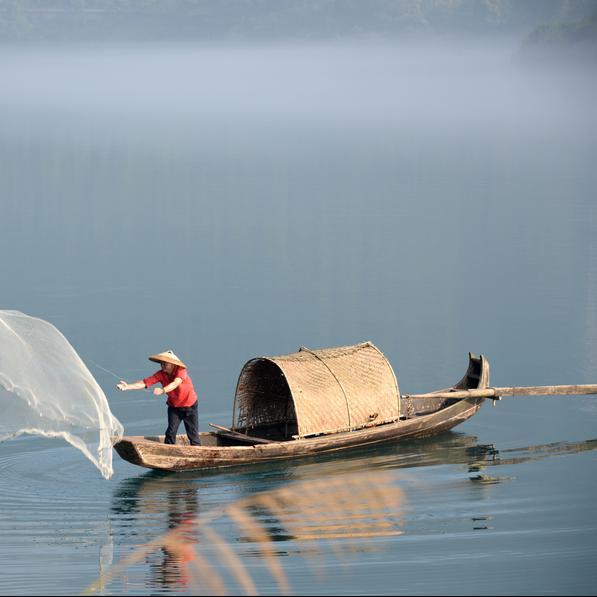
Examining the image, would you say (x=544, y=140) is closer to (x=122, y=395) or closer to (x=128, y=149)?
(x=128, y=149)

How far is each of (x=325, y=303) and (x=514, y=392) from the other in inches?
335

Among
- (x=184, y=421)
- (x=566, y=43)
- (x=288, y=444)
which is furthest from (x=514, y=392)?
(x=566, y=43)

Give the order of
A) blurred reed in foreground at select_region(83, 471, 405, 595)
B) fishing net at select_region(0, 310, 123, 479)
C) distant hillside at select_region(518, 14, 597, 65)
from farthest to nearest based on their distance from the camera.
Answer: distant hillside at select_region(518, 14, 597, 65) < fishing net at select_region(0, 310, 123, 479) < blurred reed in foreground at select_region(83, 471, 405, 595)

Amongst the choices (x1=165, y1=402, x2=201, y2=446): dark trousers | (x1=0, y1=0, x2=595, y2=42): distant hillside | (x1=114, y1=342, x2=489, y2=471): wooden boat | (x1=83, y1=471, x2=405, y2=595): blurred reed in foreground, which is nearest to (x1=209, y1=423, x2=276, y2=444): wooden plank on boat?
(x1=114, y1=342, x2=489, y2=471): wooden boat

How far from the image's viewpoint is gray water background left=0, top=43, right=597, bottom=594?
13.0 meters

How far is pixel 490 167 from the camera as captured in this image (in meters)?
50.4

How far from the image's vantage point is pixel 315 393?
15.5 m

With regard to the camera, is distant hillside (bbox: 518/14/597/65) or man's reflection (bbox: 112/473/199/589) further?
distant hillside (bbox: 518/14/597/65)

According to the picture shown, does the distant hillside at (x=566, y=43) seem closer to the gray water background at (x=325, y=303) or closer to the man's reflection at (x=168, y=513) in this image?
the gray water background at (x=325, y=303)

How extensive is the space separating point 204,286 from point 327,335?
4.35 meters

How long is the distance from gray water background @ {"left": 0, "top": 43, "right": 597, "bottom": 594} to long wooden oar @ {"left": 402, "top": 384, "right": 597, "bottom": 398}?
17.9 inches

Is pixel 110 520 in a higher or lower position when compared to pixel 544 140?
lower

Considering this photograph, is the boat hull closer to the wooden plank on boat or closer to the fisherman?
the wooden plank on boat

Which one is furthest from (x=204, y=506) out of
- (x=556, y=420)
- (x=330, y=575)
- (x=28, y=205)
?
(x=28, y=205)
